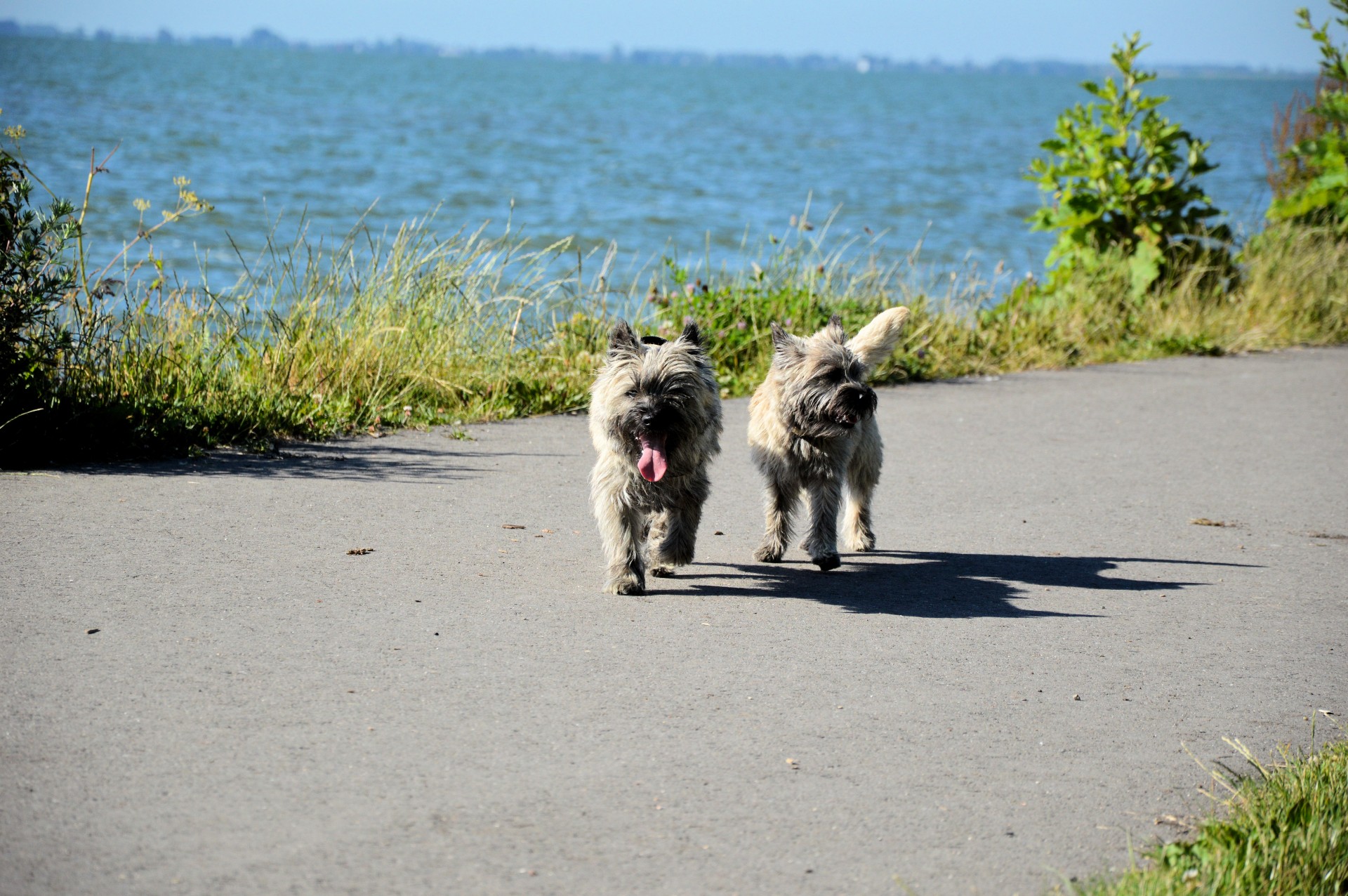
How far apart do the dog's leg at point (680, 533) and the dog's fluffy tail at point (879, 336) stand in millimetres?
1444

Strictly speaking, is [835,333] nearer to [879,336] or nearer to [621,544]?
[879,336]

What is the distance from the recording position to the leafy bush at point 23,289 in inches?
292

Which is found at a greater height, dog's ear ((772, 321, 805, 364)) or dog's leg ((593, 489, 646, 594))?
dog's ear ((772, 321, 805, 364))

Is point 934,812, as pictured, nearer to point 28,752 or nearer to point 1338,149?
point 28,752

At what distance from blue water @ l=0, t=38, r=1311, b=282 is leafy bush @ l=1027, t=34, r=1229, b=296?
2625mm

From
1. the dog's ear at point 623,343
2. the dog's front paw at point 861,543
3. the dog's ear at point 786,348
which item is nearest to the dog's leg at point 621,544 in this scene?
the dog's ear at point 623,343

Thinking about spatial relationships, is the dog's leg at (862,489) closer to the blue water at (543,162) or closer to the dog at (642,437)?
the dog at (642,437)

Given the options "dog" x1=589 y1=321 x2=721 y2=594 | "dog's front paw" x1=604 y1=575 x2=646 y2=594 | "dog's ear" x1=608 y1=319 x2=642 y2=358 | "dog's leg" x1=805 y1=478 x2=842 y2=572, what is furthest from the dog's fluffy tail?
"dog's front paw" x1=604 y1=575 x2=646 y2=594

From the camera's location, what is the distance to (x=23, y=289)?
24.6 ft

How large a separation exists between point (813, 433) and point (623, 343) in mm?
1090

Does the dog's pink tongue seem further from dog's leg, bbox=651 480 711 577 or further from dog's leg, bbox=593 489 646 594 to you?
dog's leg, bbox=651 480 711 577

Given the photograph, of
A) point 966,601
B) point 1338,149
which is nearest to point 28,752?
point 966,601

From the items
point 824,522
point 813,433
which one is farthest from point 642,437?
point 824,522

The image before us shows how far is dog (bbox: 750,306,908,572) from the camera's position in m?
6.38
